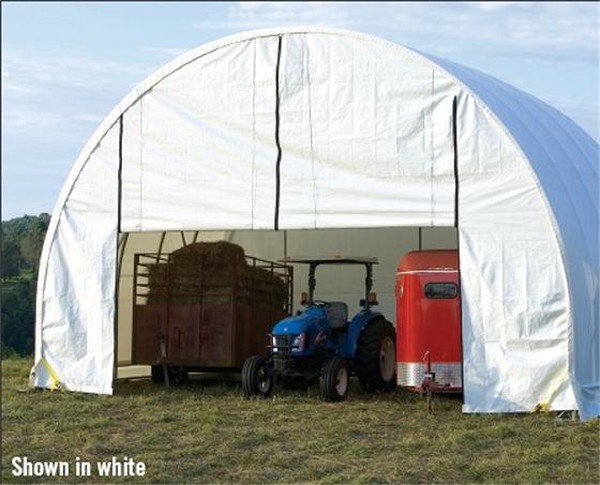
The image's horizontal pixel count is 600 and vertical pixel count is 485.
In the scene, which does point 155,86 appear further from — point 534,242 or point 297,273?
point 297,273

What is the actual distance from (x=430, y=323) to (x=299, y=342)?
5.61 ft

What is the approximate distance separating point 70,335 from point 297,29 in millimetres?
4889

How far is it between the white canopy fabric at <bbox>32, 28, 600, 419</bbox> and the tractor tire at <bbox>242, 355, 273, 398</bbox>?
1701mm

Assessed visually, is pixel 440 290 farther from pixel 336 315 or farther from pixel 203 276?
pixel 203 276

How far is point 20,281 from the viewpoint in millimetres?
26469

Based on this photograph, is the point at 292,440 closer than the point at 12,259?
Yes

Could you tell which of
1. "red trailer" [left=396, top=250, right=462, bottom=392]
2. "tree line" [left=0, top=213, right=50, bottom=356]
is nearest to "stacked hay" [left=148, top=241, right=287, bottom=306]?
"red trailer" [left=396, top=250, right=462, bottom=392]

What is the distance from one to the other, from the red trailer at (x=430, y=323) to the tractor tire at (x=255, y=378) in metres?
1.71

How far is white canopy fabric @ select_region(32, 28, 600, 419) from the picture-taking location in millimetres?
13148

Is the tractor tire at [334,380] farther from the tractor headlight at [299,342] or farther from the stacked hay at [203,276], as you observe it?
the stacked hay at [203,276]

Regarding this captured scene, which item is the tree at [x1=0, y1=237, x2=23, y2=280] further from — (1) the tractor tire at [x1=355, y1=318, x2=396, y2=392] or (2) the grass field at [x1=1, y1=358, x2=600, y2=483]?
(1) the tractor tire at [x1=355, y1=318, x2=396, y2=392]

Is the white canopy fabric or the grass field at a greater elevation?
the white canopy fabric

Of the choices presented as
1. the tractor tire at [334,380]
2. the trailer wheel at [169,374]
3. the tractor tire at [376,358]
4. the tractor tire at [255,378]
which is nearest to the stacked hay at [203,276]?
the trailer wheel at [169,374]

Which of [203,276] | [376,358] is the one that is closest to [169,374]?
[203,276]
